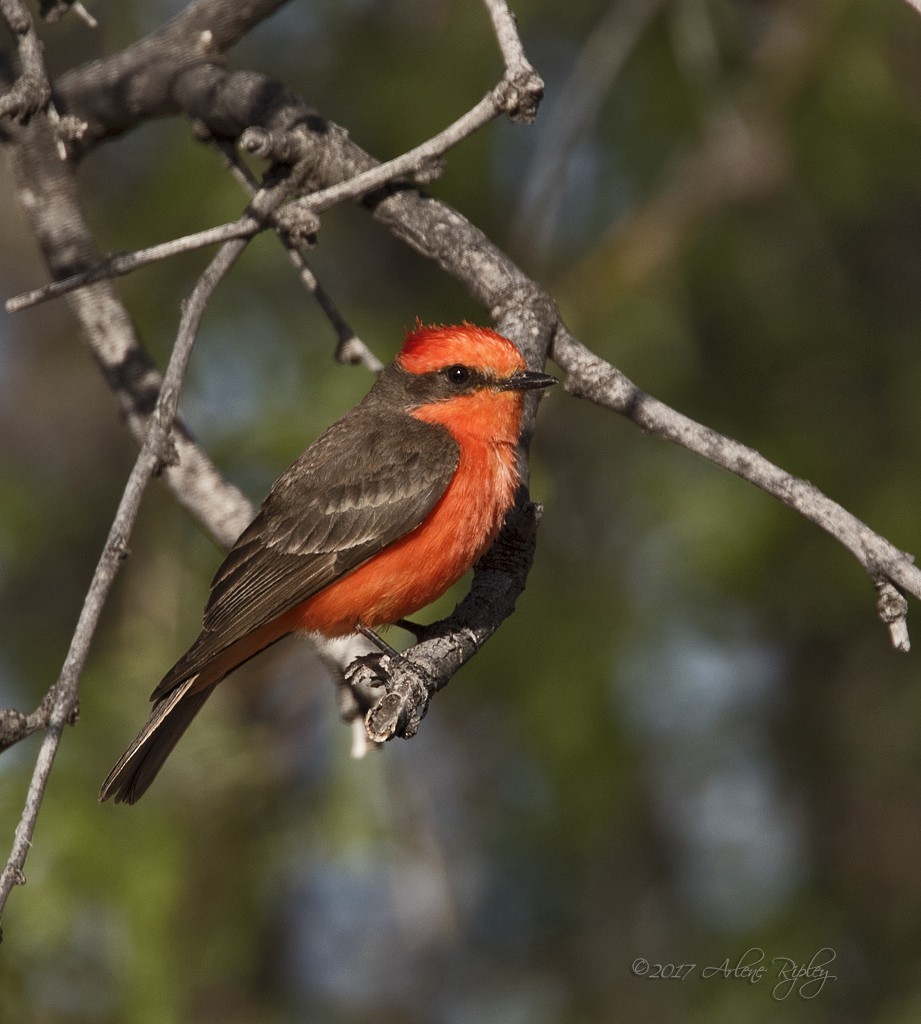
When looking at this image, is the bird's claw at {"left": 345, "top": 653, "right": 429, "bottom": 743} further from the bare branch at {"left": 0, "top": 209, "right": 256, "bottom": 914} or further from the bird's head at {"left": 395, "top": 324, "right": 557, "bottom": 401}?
the bird's head at {"left": 395, "top": 324, "right": 557, "bottom": 401}

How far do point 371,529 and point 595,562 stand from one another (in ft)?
8.34

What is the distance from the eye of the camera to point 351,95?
26.7 feet

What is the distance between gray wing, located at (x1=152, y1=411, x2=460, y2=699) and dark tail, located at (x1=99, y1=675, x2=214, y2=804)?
0.22m

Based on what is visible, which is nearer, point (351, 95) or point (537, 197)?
point (537, 197)

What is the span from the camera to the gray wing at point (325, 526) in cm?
499

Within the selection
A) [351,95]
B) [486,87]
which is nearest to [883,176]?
[486,87]

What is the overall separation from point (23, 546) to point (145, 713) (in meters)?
2.20

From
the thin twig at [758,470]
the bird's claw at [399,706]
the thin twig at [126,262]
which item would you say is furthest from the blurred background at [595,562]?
the thin twig at [126,262]

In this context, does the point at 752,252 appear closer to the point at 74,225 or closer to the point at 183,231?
the point at 183,231

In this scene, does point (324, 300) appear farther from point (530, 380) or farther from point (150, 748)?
point (150, 748)

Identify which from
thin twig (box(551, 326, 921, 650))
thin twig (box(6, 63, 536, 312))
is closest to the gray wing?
thin twig (box(551, 326, 921, 650))

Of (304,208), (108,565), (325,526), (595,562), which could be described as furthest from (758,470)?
(595,562)

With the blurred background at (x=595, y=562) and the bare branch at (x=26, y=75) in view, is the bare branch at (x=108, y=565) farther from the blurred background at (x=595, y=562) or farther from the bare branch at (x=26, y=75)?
the blurred background at (x=595, y=562)

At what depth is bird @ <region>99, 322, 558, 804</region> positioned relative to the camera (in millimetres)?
4777
